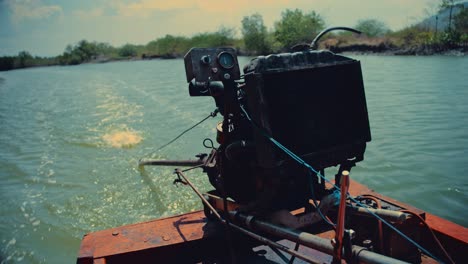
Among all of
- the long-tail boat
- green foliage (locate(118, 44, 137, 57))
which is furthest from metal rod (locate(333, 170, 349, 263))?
green foliage (locate(118, 44, 137, 57))

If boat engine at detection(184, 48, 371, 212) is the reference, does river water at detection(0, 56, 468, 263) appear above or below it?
below

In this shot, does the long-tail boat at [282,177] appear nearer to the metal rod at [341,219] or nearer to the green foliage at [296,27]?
the metal rod at [341,219]

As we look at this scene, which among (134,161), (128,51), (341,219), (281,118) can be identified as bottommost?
(134,161)

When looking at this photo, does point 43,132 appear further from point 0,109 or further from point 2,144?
point 0,109

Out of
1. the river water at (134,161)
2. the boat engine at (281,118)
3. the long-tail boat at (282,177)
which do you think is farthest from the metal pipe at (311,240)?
the river water at (134,161)

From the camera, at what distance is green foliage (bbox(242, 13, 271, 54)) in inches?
1692

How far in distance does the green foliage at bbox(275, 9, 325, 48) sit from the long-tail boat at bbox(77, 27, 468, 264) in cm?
3924

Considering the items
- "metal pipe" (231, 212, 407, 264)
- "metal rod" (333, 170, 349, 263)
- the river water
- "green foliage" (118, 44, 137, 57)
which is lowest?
the river water

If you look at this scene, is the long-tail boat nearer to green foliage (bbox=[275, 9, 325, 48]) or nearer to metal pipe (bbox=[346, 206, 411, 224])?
metal pipe (bbox=[346, 206, 411, 224])

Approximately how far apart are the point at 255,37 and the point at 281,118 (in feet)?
140

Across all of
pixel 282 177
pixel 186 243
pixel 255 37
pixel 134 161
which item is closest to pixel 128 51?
pixel 255 37

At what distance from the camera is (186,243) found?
2973 mm

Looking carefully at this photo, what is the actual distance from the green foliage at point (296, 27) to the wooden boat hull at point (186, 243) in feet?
128

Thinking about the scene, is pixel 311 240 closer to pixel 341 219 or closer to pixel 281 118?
pixel 341 219
